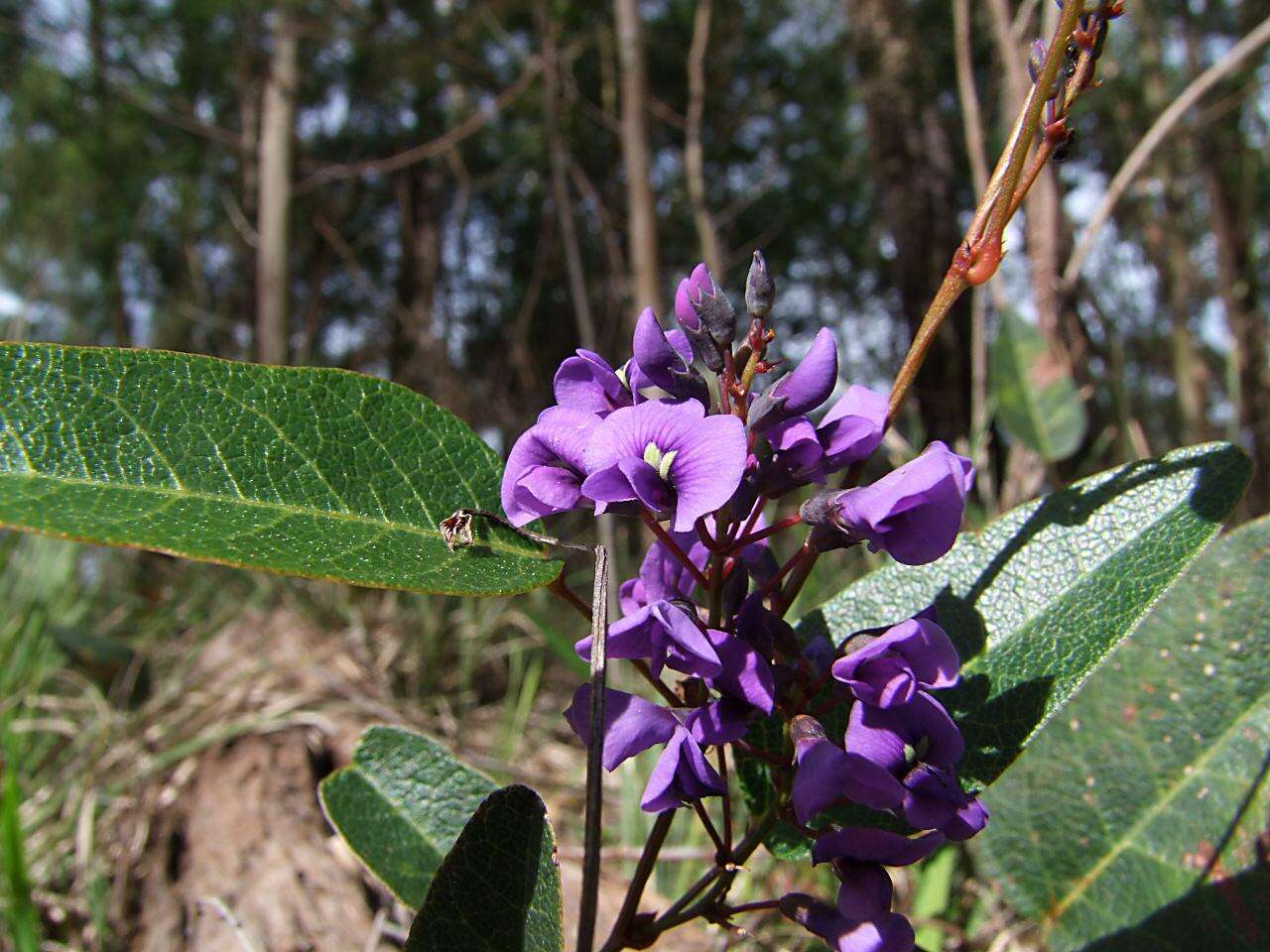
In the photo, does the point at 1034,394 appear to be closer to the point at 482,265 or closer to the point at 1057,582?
the point at 1057,582

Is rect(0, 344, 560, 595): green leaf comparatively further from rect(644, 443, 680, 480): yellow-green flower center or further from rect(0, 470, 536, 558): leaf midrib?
rect(644, 443, 680, 480): yellow-green flower center

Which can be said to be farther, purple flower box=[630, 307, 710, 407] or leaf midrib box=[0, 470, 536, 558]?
purple flower box=[630, 307, 710, 407]

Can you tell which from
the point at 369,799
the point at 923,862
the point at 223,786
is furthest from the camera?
the point at 223,786

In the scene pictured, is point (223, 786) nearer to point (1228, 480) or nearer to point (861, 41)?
point (1228, 480)

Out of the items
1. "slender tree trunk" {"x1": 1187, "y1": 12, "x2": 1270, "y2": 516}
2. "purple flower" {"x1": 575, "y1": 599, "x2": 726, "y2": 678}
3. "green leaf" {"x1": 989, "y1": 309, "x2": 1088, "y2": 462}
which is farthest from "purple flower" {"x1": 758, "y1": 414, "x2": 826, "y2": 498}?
"slender tree trunk" {"x1": 1187, "y1": 12, "x2": 1270, "y2": 516}

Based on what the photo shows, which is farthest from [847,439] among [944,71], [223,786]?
[944,71]

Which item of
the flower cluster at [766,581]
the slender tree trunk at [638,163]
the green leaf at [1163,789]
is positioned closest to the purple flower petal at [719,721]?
the flower cluster at [766,581]

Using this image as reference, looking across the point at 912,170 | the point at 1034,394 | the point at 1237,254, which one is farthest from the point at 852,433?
the point at 1237,254
